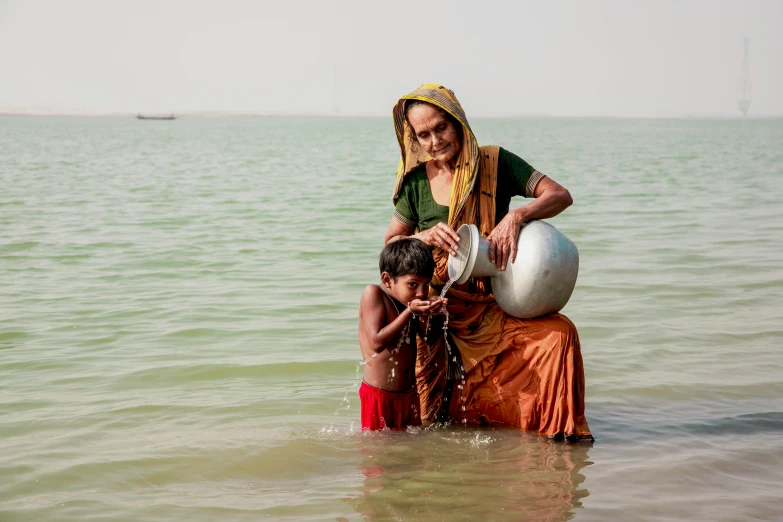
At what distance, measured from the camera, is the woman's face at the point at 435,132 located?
4.29m

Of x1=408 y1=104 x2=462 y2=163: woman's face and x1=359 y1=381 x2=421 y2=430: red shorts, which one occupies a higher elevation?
x1=408 y1=104 x2=462 y2=163: woman's face

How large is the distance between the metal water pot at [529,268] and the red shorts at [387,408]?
2.31ft

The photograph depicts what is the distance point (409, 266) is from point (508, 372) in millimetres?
727

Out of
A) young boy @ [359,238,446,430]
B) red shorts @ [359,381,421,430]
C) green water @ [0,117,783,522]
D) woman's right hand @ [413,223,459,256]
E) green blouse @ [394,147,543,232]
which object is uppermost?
green blouse @ [394,147,543,232]


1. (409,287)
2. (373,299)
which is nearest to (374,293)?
(373,299)

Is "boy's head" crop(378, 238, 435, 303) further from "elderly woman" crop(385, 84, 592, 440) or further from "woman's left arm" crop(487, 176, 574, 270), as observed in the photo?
"woman's left arm" crop(487, 176, 574, 270)

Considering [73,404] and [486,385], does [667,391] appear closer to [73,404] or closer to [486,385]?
[486,385]

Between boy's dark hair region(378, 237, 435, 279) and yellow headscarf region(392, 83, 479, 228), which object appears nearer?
boy's dark hair region(378, 237, 435, 279)

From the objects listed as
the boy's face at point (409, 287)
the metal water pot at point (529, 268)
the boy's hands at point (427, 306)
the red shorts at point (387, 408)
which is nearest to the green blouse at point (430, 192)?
the metal water pot at point (529, 268)

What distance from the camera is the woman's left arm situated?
4.17 metres

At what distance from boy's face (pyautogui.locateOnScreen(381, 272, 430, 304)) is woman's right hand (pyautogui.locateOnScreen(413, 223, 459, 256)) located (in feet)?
0.55

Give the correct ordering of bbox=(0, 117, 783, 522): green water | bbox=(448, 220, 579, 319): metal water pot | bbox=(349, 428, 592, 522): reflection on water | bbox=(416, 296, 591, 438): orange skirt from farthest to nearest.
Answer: bbox=(416, 296, 591, 438): orange skirt
bbox=(448, 220, 579, 319): metal water pot
bbox=(0, 117, 783, 522): green water
bbox=(349, 428, 592, 522): reflection on water

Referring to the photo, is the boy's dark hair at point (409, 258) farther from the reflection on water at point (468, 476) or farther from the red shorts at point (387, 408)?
the reflection on water at point (468, 476)

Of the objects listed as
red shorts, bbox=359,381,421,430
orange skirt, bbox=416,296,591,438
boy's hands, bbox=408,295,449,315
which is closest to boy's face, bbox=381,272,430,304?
boy's hands, bbox=408,295,449,315
